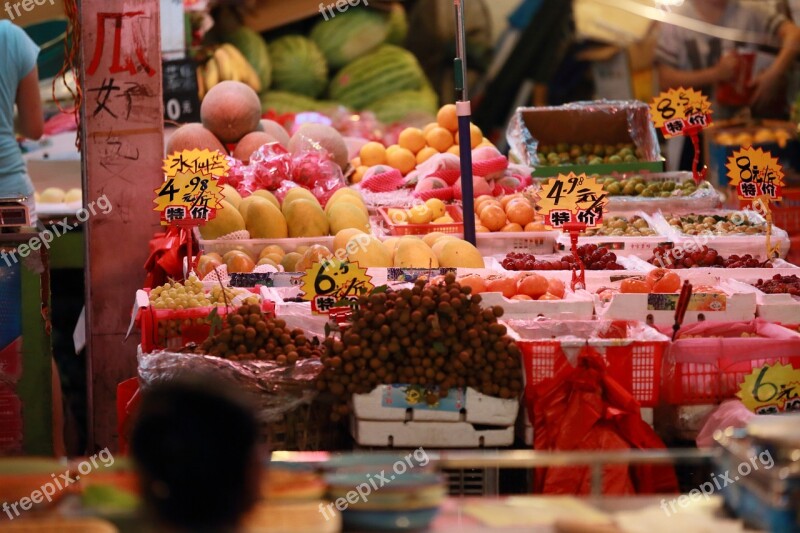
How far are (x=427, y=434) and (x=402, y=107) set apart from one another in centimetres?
618

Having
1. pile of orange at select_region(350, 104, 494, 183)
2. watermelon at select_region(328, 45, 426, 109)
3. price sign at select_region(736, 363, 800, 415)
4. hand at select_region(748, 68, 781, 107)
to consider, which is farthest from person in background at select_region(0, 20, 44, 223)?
hand at select_region(748, 68, 781, 107)

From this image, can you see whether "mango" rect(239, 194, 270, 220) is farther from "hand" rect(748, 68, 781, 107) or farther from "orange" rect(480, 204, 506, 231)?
"hand" rect(748, 68, 781, 107)

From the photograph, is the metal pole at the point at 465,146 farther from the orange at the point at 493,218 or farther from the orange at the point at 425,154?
the orange at the point at 425,154

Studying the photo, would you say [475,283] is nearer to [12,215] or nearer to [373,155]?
[12,215]

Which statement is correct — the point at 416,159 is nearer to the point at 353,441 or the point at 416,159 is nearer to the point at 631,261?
the point at 631,261

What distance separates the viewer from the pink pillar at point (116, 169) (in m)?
5.10

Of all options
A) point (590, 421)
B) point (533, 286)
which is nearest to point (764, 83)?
point (533, 286)

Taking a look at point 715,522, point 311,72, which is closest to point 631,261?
point 715,522

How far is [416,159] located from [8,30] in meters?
2.51

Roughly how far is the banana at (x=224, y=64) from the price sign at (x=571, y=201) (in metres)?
4.96

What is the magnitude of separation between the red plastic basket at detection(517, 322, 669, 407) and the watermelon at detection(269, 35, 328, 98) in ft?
20.2

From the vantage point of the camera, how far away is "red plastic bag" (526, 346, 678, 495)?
334cm

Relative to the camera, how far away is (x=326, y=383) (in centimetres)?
344

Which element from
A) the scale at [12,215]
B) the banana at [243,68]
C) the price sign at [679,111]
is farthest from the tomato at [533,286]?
the banana at [243,68]
